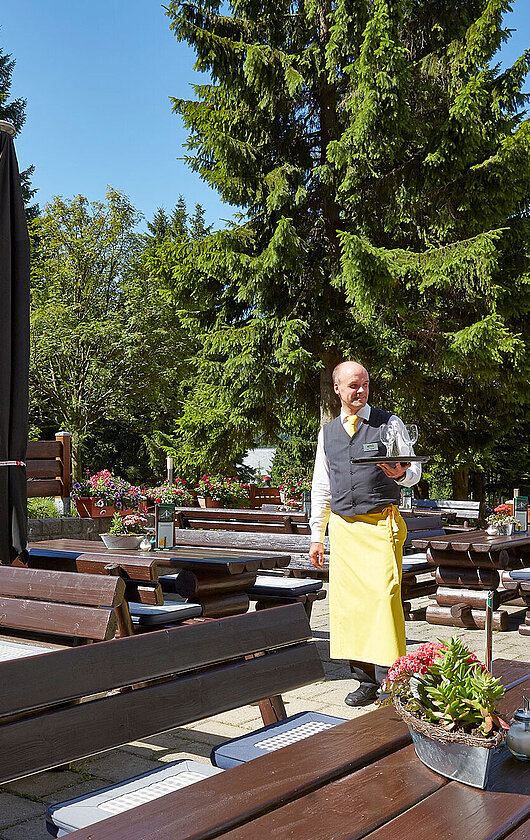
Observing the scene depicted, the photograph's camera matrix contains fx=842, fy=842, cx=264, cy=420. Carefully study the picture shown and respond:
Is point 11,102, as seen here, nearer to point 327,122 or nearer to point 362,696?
point 327,122

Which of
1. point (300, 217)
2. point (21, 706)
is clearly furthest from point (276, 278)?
point (21, 706)

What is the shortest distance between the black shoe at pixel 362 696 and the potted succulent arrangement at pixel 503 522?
10.8ft

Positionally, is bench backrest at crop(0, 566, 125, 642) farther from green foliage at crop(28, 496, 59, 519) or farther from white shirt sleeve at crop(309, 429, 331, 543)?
green foliage at crop(28, 496, 59, 519)

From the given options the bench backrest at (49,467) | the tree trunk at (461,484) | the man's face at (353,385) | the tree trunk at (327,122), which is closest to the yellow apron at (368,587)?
the man's face at (353,385)

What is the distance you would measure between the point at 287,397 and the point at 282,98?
5.17 metres

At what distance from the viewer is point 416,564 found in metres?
7.58

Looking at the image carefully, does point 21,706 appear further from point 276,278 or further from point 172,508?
point 276,278

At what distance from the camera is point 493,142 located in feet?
45.1

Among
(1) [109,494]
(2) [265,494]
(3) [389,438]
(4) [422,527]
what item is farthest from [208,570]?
(2) [265,494]

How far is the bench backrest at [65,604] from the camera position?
133 inches

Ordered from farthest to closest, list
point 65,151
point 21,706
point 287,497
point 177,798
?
1. point 65,151
2. point 287,497
3. point 21,706
4. point 177,798

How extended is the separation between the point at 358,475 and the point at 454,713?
9.26ft

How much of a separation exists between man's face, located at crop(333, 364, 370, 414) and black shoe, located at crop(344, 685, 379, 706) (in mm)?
1653

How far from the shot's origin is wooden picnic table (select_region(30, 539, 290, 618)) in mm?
5305
